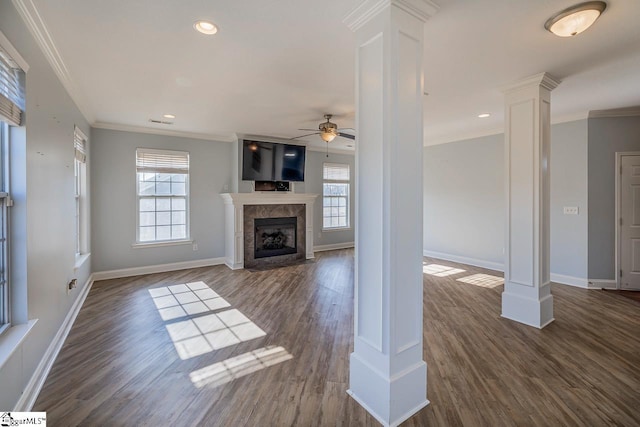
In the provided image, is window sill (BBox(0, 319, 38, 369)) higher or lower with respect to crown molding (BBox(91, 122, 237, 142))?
lower

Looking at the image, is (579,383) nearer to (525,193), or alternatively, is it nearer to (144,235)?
(525,193)

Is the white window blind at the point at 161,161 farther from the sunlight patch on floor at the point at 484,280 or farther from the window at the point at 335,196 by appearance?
the sunlight patch on floor at the point at 484,280

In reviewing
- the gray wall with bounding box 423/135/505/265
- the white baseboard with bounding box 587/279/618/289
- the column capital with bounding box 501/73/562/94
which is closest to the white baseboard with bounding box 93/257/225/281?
the gray wall with bounding box 423/135/505/265

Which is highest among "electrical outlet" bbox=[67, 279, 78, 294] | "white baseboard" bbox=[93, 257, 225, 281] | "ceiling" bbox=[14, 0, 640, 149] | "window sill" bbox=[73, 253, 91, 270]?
"ceiling" bbox=[14, 0, 640, 149]

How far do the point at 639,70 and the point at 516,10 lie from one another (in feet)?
6.90

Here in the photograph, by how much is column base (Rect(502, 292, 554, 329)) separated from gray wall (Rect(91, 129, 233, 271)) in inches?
206

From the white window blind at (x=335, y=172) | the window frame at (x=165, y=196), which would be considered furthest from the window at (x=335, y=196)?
the window frame at (x=165, y=196)

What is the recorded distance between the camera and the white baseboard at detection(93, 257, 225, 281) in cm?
500

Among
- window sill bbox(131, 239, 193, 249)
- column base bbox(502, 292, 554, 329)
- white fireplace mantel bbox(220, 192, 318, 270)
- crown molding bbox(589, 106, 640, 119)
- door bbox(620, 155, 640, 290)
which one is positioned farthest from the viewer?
white fireplace mantel bbox(220, 192, 318, 270)

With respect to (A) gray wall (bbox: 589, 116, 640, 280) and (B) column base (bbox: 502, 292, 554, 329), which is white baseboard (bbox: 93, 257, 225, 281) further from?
(A) gray wall (bbox: 589, 116, 640, 280)

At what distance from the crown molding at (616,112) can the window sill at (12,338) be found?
688cm

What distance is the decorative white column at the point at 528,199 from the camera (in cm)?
311

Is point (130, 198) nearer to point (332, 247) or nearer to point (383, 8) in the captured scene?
point (332, 247)

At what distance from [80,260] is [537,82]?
19.9 ft
